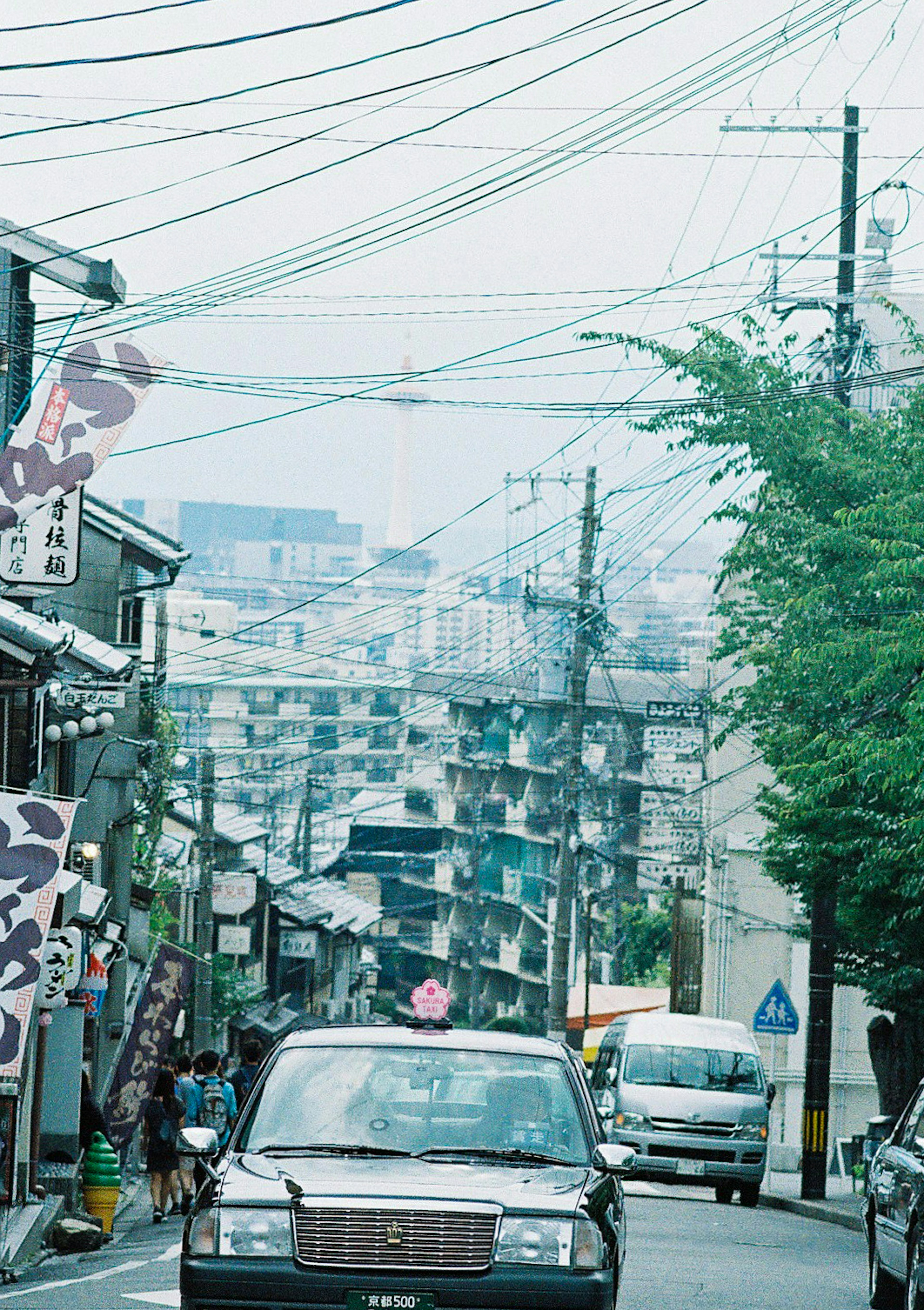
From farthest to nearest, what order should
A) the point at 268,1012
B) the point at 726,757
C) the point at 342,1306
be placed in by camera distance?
the point at 268,1012 → the point at 726,757 → the point at 342,1306

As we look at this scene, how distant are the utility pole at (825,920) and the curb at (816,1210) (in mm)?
372

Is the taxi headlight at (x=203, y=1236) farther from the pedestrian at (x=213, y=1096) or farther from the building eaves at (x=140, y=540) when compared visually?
→ the building eaves at (x=140, y=540)

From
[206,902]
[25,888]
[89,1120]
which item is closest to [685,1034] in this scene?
[89,1120]

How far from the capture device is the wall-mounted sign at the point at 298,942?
224 ft

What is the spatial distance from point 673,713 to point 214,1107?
3656 centimetres

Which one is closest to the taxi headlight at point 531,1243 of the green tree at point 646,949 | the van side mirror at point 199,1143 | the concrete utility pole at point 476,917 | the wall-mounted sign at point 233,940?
the van side mirror at point 199,1143

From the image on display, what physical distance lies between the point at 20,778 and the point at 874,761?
9.75 metres

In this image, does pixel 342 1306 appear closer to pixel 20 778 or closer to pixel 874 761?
pixel 874 761

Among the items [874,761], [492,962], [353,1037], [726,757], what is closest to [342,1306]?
[353,1037]

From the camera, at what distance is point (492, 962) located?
8319 cm

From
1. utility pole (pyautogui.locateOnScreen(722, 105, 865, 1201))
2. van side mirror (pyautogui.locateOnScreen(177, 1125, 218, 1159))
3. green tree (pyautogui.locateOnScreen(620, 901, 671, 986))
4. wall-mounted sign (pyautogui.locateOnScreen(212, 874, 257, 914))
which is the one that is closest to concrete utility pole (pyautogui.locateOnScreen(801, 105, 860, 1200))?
utility pole (pyautogui.locateOnScreen(722, 105, 865, 1201))

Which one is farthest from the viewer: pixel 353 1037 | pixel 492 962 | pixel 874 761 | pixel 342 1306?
pixel 492 962

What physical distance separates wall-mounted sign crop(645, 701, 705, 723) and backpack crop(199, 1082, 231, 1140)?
3090cm

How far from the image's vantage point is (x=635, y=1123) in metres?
24.3
